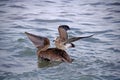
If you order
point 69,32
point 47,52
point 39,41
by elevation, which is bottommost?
point 69,32

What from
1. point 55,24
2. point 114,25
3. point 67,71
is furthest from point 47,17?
point 67,71

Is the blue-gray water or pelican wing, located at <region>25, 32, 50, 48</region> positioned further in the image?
pelican wing, located at <region>25, 32, 50, 48</region>

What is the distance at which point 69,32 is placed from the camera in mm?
9195

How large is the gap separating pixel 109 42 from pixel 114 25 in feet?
5.29

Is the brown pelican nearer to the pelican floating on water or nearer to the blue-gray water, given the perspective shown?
the pelican floating on water

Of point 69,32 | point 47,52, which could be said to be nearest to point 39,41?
point 47,52

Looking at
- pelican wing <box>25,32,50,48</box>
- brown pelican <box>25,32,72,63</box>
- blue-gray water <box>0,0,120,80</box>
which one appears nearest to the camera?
blue-gray water <box>0,0,120,80</box>

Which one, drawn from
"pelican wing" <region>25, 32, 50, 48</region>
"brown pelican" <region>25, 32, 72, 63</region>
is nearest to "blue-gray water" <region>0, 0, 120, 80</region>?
"brown pelican" <region>25, 32, 72, 63</region>

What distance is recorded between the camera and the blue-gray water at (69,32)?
653cm

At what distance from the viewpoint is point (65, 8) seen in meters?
11.6

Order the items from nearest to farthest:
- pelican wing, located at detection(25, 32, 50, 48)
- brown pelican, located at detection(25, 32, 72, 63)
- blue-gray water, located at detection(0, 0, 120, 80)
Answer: blue-gray water, located at detection(0, 0, 120, 80) < brown pelican, located at detection(25, 32, 72, 63) < pelican wing, located at detection(25, 32, 50, 48)

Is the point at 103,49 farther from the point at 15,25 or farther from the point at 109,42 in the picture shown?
the point at 15,25

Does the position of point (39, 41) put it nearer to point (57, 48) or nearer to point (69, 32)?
point (57, 48)

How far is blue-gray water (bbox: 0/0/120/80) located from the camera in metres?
6.53
